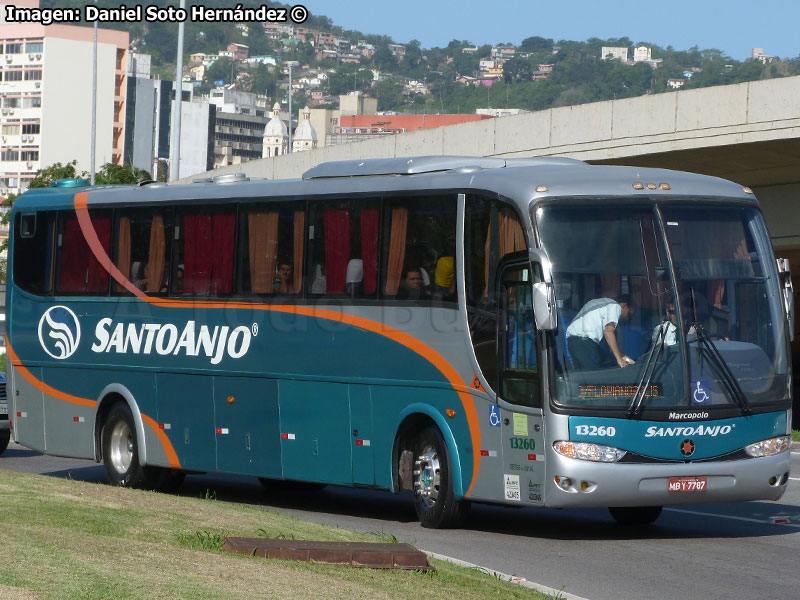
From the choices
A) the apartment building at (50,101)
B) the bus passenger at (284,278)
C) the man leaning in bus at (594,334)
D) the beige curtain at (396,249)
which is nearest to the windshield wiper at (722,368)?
the man leaning in bus at (594,334)

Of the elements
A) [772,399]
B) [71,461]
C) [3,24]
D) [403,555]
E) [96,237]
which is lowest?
[71,461]

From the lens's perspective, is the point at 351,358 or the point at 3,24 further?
the point at 3,24

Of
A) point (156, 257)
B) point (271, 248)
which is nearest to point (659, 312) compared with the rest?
point (271, 248)

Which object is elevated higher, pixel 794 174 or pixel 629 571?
pixel 794 174

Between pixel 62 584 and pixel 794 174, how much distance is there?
2209 centimetres

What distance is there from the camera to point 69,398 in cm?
1775

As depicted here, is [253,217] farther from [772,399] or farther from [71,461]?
[71,461]

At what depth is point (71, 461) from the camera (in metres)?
21.8

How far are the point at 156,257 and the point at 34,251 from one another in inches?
98.7

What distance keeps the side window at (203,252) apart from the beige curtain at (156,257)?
22 centimetres

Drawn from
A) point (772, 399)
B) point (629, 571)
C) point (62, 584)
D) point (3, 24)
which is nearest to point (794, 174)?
point (772, 399)

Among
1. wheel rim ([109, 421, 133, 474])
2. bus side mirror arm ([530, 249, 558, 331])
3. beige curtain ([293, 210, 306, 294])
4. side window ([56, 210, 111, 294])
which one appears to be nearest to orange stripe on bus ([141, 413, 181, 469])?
wheel rim ([109, 421, 133, 474])

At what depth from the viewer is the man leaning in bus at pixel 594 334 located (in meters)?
11.9

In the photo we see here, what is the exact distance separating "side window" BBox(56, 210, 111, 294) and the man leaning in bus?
22.9ft
